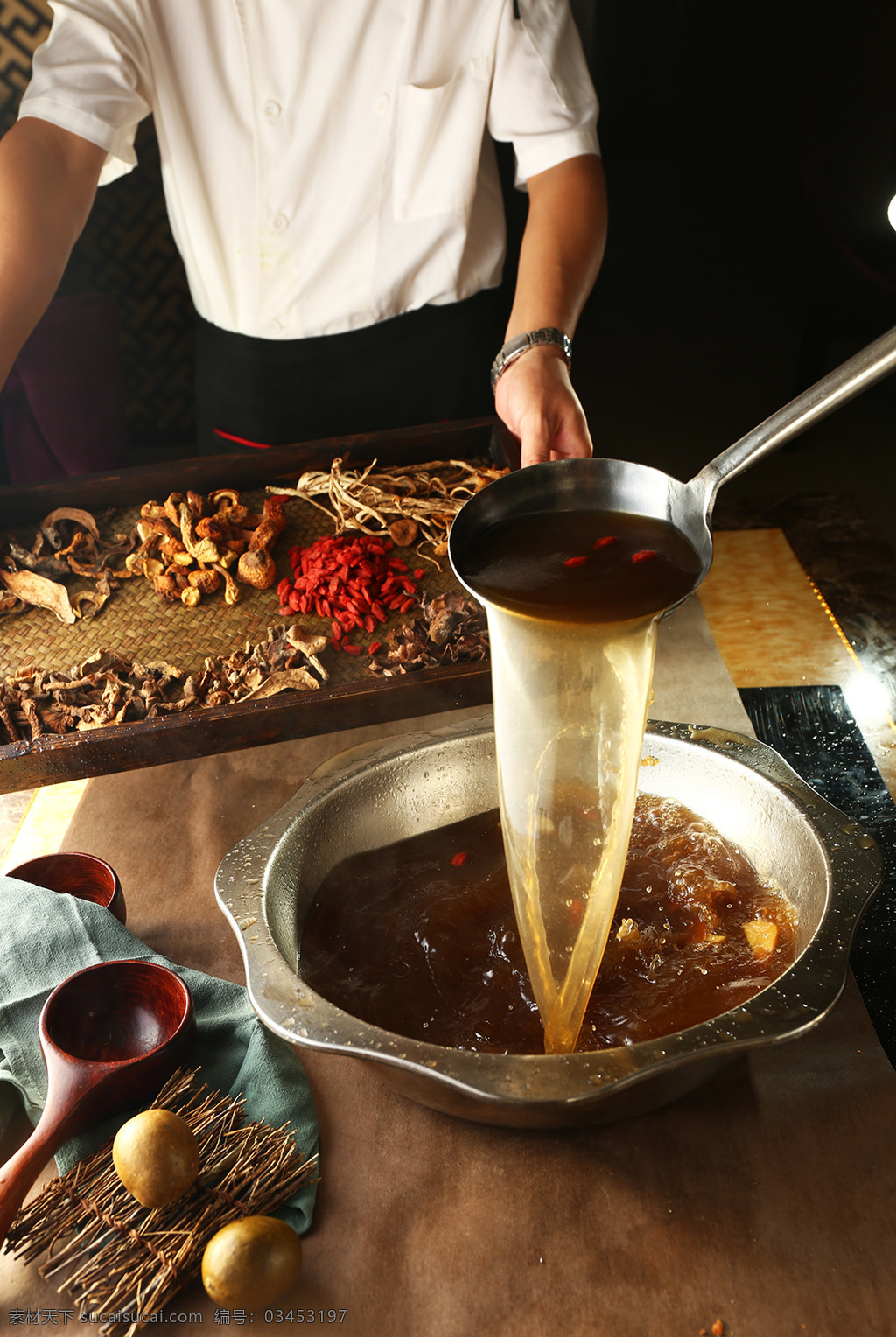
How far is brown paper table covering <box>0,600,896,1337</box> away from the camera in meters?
0.93

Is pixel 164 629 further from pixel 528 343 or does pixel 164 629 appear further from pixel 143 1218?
pixel 143 1218

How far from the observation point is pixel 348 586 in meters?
1.93

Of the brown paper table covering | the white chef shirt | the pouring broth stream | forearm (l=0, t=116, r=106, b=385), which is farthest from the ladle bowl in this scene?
the white chef shirt

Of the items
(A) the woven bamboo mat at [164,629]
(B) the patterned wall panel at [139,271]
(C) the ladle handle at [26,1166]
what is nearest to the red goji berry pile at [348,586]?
(A) the woven bamboo mat at [164,629]

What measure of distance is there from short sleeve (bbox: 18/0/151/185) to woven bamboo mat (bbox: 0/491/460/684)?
951 millimetres

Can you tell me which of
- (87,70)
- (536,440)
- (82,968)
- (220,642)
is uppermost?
(87,70)

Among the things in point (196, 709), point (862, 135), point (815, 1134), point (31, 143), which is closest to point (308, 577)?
point (196, 709)

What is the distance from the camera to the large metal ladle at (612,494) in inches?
42.2

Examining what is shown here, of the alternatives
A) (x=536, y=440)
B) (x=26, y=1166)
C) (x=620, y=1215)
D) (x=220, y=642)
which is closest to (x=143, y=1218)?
(x=26, y=1166)

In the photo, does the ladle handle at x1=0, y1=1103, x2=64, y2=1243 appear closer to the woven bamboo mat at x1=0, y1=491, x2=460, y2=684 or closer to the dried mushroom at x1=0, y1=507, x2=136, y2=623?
the woven bamboo mat at x1=0, y1=491, x2=460, y2=684

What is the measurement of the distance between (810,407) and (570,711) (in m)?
0.42

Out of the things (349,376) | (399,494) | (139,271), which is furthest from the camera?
(139,271)

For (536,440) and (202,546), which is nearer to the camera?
(536,440)

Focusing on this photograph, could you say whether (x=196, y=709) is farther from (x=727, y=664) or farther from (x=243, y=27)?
(x=243, y=27)
